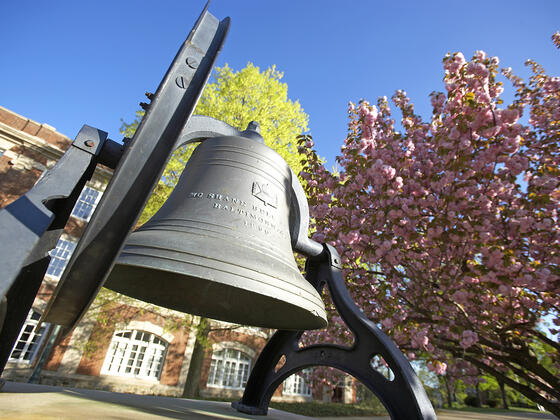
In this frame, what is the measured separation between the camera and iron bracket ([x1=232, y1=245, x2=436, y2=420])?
6.66ft

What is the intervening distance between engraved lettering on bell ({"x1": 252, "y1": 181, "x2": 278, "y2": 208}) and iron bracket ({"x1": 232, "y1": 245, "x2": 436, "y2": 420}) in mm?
802

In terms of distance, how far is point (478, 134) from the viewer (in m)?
4.65

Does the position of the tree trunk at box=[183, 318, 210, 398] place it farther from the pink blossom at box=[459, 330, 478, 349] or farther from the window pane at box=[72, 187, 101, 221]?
the window pane at box=[72, 187, 101, 221]

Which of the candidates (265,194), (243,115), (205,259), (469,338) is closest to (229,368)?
(243,115)

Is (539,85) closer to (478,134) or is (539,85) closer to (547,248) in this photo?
(478,134)

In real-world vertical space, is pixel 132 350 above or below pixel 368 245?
below

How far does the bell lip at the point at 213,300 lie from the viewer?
2.23 m

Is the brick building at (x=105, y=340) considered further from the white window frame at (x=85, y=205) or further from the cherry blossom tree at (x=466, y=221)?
the cherry blossom tree at (x=466, y=221)

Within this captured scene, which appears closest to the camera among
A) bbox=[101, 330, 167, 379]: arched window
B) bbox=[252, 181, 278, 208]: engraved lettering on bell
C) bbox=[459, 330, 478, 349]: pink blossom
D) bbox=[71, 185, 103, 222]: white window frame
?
bbox=[252, 181, 278, 208]: engraved lettering on bell

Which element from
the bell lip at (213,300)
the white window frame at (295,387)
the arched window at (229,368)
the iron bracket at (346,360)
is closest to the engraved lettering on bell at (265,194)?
the bell lip at (213,300)

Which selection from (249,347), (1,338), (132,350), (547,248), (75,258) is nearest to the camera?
(75,258)

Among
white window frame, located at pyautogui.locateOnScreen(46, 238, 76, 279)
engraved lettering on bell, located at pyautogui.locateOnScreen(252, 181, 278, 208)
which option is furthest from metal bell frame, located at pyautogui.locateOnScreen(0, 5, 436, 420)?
white window frame, located at pyautogui.locateOnScreen(46, 238, 76, 279)

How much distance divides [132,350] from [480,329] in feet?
42.7

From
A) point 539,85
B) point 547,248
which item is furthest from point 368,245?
point 539,85
